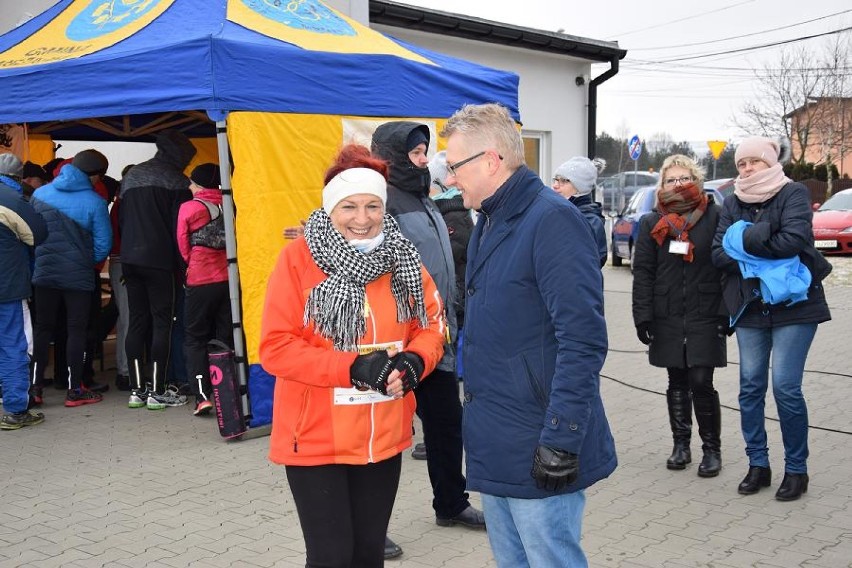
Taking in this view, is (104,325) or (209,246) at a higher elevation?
(209,246)

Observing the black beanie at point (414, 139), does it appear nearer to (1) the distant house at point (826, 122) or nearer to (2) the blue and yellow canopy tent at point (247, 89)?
(2) the blue and yellow canopy tent at point (247, 89)

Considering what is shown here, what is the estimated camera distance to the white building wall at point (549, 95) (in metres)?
14.3

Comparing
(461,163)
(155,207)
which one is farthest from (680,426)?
(155,207)

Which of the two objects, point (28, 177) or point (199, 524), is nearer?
point (199, 524)

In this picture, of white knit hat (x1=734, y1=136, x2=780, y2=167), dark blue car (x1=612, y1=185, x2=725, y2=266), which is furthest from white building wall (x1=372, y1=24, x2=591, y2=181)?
white knit hat (x1=734, y1=136, x2=780, y2=167)

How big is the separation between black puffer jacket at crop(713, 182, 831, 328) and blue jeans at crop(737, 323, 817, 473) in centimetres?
7

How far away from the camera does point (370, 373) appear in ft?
9.32

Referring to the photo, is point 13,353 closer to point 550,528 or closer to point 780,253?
point 550,528

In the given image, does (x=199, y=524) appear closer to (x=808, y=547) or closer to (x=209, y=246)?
(x=209, y=246)

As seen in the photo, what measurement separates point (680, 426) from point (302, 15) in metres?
4.29

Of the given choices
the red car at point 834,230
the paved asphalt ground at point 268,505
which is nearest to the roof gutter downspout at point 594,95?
the red car at point 834,230

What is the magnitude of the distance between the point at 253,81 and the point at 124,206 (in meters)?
1.77

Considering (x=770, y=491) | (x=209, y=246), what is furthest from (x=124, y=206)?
(x=770, y=491)

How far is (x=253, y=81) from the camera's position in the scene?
19.6ft
